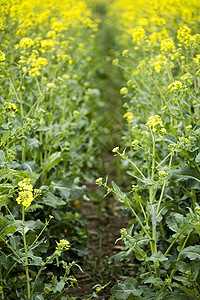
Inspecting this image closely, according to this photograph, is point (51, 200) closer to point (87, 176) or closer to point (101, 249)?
point (101, 249)

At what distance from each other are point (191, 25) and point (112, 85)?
404 centimetres

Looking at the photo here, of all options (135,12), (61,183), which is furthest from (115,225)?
(135,12)

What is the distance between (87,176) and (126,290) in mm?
2119

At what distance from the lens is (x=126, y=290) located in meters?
2.48

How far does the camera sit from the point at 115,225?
14.3ft

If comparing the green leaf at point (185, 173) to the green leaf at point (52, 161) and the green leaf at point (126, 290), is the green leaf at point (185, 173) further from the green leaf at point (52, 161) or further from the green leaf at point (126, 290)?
the green leaf at point (52, 161)

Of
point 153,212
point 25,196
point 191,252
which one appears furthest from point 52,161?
point 191,252

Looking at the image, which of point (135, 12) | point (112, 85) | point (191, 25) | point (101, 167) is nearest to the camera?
point (191, 25)

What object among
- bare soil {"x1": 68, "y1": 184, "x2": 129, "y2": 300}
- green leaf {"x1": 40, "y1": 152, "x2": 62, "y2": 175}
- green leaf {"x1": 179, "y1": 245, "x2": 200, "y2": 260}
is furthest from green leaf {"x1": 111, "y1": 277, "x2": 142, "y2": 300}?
green leaf {"x1": 40, "y1": 152, "x2": 62, "y2": 175}

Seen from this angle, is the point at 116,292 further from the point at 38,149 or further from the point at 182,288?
the point at 38,149

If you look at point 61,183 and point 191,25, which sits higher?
point 191,25

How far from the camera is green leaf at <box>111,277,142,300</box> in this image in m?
2.44

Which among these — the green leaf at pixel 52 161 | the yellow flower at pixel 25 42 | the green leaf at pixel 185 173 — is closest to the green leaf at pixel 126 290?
the green leaf at pixel 185 173

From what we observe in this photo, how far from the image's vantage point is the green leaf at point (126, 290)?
2438mm
